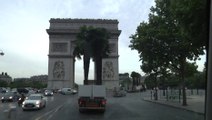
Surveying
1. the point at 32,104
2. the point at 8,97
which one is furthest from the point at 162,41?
the point at 8,97

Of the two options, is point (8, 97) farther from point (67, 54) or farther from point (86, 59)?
point (67, 54)

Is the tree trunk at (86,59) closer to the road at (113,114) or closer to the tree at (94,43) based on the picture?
the tree at (94,43)

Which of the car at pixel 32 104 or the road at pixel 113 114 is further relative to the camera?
the car at pixel 32 104

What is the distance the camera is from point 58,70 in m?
107

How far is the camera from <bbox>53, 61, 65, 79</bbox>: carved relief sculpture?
107188 millimetres

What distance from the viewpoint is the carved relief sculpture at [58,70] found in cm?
10719

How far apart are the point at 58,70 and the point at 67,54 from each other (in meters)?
5.01

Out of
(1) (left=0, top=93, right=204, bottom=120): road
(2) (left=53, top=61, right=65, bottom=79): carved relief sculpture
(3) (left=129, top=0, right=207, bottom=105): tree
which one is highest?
(3) (left=129, top=0, right=207, bottom=105): tree

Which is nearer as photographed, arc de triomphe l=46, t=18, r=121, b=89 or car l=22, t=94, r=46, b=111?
car l=22, t=94, r=46, b=111

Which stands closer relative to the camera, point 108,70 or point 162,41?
point 162,41

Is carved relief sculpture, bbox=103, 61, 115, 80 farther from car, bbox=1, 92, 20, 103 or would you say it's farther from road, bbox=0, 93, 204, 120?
road, bbox=0, 93, 204, 120

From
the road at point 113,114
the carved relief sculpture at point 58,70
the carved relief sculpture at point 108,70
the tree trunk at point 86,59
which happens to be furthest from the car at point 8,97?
the carved relief sculpture at point 108,70

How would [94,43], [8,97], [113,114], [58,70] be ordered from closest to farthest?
[113,114], [8,97], [94,43], [58,70]

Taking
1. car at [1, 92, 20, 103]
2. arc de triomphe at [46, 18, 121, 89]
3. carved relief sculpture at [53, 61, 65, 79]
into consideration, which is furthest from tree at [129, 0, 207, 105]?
carved relief sculpture at [53, 61, 65, 79]
